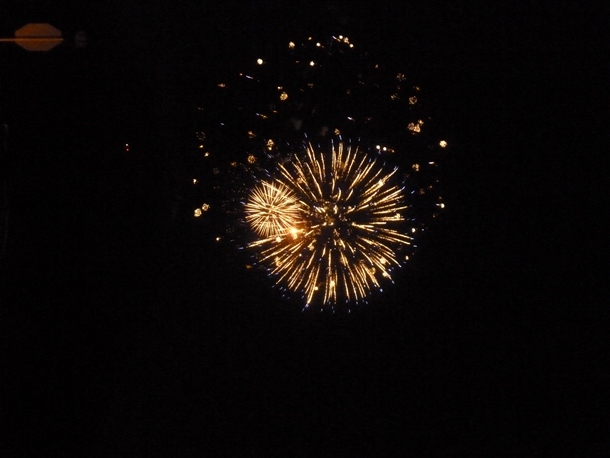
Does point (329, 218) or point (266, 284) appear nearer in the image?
point (329, 218)

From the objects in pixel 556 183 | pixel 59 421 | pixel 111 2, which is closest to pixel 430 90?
pixel 556 183

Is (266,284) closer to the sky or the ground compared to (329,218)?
closer to the ground

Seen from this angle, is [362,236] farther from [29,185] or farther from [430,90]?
[29,185]

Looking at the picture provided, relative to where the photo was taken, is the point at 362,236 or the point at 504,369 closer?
the point at 362,236
